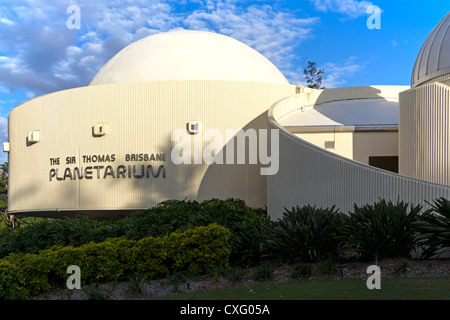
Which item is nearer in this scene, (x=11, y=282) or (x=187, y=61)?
(x=11, y=282)

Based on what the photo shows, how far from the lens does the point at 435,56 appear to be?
15820 millimetres

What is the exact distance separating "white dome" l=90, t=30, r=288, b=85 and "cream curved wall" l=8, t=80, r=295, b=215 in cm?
342

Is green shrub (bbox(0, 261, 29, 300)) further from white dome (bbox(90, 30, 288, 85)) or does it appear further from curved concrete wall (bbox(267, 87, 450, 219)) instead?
white dome (bbox(90, 30, 288, 85))

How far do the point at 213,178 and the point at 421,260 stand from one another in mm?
11824

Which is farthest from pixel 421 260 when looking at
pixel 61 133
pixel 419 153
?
pixel 61 133

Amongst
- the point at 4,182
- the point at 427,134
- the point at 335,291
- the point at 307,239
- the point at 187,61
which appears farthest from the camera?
the point at 4,182

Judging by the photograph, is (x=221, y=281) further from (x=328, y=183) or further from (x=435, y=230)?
(x=328, y=183)

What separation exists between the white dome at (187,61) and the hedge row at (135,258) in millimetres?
14703

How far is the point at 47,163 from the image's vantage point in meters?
22.0

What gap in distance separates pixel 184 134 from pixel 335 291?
44.7ft

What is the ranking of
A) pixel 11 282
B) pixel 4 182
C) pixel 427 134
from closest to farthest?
pixel 11 282 → pixel 427 134 → pixel 4 182

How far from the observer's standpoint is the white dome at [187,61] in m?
24.0

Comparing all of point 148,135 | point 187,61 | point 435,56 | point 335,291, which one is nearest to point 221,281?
point 335,291

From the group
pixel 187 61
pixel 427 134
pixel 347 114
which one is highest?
pixel 187 61
